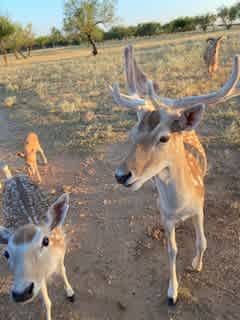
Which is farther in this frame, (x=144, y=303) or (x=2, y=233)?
(x=144, y=303)

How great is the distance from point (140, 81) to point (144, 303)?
9.65 feet

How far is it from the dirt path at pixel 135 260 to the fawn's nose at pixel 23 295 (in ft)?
4.10

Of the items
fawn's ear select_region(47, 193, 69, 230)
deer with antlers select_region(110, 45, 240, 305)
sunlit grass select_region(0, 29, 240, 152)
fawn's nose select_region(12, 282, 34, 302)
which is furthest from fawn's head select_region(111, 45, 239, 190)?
sunlit grass select_region(0, 29, 240, 152)

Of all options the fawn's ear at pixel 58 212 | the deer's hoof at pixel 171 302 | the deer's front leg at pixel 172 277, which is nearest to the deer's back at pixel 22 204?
the fawn's ear at pixel 58 212

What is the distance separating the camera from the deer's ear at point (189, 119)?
9.59 feet

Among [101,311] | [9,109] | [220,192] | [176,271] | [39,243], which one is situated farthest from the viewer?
[9,109]

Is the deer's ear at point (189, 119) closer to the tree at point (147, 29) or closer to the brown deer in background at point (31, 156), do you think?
the brown deer in background at point (31, 156)

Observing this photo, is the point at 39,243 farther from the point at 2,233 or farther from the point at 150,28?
the point at 150,28

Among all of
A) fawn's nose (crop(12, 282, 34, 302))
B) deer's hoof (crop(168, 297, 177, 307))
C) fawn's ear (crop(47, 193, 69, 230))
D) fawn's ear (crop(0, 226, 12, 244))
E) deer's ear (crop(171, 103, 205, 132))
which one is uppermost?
deer's ear (crop(171, 103, 205, 132))

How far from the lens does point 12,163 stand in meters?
7.90

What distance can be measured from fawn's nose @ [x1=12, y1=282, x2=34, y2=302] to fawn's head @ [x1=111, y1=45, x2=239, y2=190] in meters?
1.24

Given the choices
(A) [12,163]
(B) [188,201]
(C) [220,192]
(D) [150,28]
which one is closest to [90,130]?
(A) [12,163]

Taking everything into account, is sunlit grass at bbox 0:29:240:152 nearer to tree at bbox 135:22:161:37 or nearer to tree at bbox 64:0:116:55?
tree at bbox 64:0:116:55

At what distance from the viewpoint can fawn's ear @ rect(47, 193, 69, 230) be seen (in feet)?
11.1
